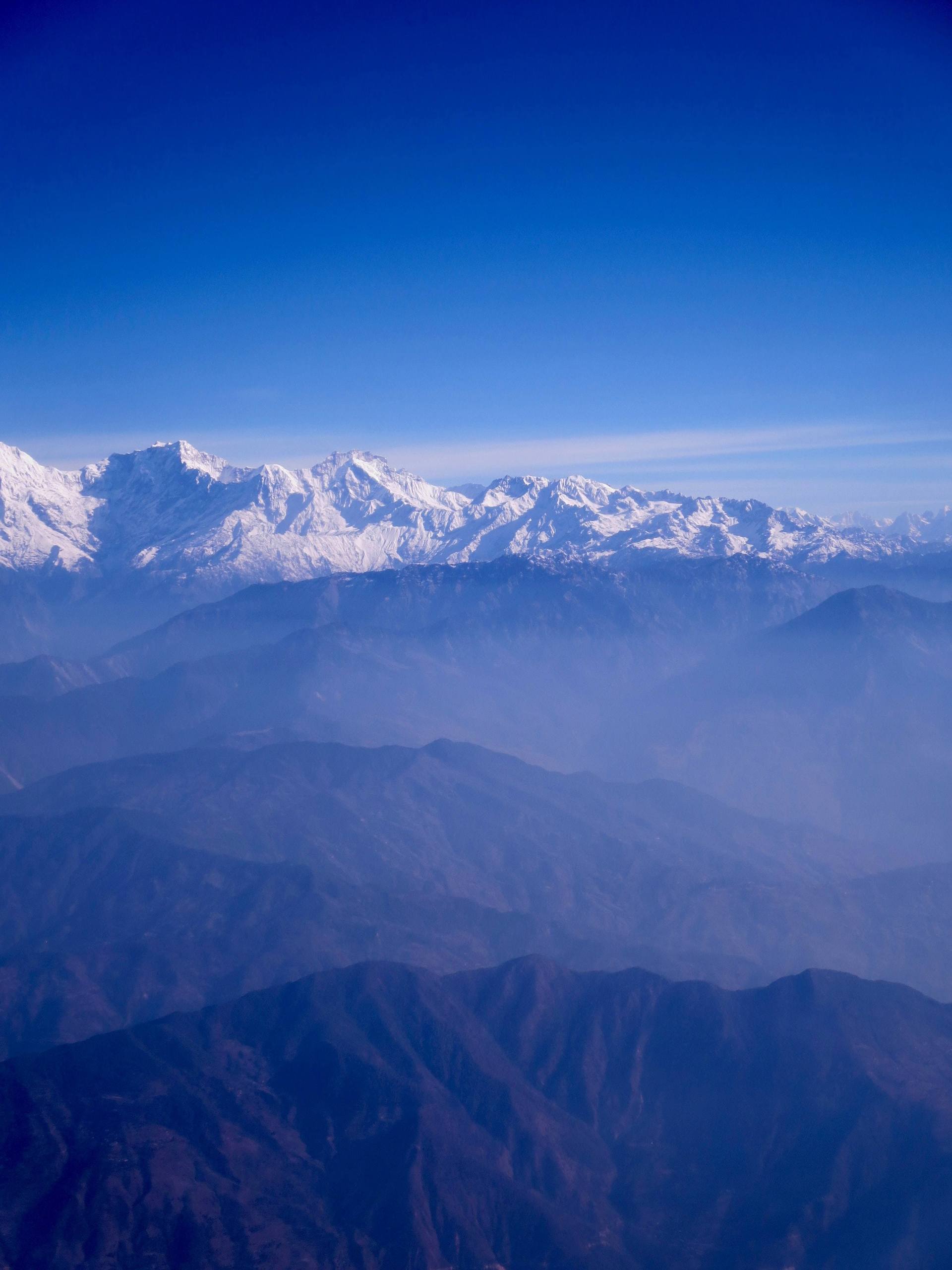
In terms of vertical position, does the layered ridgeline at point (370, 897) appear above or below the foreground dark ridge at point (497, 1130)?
below

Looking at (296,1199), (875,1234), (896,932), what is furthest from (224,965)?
(896,932)

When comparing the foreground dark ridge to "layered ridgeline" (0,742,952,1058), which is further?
"layered ridgeline" (0,742,952,1058)

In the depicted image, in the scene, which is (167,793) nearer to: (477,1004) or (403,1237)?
(477,1004)

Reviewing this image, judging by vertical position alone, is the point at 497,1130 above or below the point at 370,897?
above

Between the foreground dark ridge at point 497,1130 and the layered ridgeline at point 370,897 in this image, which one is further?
the layered ridgeline at point 370,897

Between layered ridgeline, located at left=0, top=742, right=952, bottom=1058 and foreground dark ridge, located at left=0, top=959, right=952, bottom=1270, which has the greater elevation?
foreground dark ridge, located at left=0, top=959, right=952, bottom=1270

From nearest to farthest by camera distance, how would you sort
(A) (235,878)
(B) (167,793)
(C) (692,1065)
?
(C) (692,1065), (A) (235,878), (B) (167,793)

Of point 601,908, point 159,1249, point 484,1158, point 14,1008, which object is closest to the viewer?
point 159,1249

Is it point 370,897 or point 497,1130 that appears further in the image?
point 370,897
